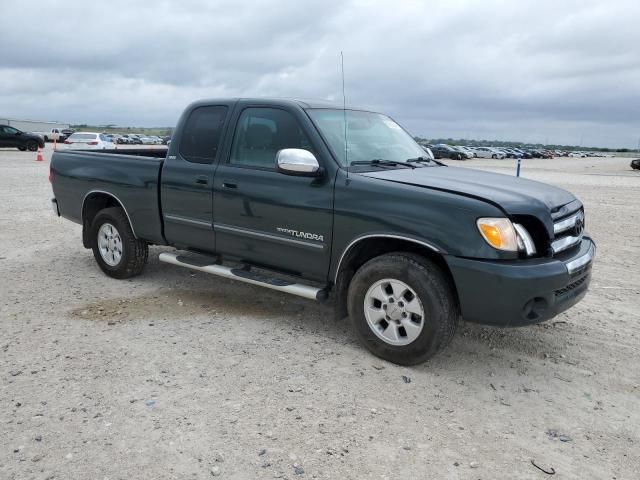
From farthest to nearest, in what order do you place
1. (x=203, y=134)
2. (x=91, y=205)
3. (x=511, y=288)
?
(x=91, y=205) → (x=203, y=134) → (x=511, y=288)

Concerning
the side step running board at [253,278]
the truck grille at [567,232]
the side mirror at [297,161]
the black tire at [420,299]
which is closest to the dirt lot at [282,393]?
the black tire at [420,299]

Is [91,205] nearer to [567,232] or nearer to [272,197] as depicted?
[272,197]

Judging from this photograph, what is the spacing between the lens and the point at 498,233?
11.8ft

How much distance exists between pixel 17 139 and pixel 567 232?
115 feet

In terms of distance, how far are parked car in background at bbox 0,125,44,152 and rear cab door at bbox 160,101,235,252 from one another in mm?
31412

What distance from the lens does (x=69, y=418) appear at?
3.27m

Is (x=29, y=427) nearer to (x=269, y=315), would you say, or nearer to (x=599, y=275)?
(x=269, y=315)

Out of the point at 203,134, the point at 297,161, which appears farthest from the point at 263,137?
the point at 297,161

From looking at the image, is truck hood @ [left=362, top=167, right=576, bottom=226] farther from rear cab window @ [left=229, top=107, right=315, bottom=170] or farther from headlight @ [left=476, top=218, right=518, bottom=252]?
rear cab window @ [left=229, top=107, right=315, bottom=170]

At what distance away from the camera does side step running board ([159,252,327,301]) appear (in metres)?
4.42

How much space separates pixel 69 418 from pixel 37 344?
1276mm

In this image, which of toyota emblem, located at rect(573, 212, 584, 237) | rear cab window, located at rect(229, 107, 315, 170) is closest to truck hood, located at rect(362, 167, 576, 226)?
toyota emblem, located at rect(573, 212, 584, 237)

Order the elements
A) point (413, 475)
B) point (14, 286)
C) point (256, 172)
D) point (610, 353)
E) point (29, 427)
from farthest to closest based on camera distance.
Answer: point (14, 286), point (256, 172), point (610, 353), point (29, 427), point (413, 475)

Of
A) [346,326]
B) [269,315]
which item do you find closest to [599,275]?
[346,326]
